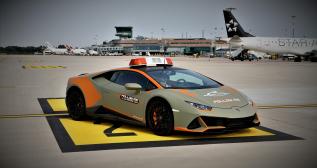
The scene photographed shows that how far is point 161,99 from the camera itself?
7.59 m

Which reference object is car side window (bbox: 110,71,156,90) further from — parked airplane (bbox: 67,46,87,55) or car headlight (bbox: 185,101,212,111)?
parked airplane (bbox: 67,46,87,55)

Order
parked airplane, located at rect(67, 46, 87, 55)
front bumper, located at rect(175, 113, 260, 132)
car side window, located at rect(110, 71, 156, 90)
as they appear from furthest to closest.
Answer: parked airplane, located at rect(67, 46, 87, 55) → car side window, located at rect(110, 71, 156, 90) → front bumper, located at rect(175, 113, 260, 132)

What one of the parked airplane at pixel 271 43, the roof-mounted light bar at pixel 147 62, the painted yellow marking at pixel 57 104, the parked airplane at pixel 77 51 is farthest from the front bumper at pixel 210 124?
the parked airplane at pixel 77 51

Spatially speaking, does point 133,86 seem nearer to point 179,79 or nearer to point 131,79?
point 131,79

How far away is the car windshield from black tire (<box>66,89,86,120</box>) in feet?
5.73

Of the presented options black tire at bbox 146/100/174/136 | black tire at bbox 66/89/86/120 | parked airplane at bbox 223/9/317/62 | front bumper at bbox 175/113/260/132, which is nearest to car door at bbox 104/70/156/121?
black tire at bbox 146/100/174/136

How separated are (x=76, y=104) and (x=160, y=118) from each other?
254cm

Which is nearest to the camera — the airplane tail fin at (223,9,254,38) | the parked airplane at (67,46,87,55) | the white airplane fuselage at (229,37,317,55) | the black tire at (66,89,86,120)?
the black tire at (66,89,86,120)

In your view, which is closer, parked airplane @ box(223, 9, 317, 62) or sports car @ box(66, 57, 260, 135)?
sports car @ box(66, 57, 260, 135)

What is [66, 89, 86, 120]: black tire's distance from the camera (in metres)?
9.26

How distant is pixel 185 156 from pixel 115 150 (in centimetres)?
107

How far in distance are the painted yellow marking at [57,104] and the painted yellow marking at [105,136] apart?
2224 millimetres

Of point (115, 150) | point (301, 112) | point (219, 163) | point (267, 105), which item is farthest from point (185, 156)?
point (267, 105)

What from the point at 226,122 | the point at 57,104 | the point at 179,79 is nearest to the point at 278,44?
the point at 57,104
